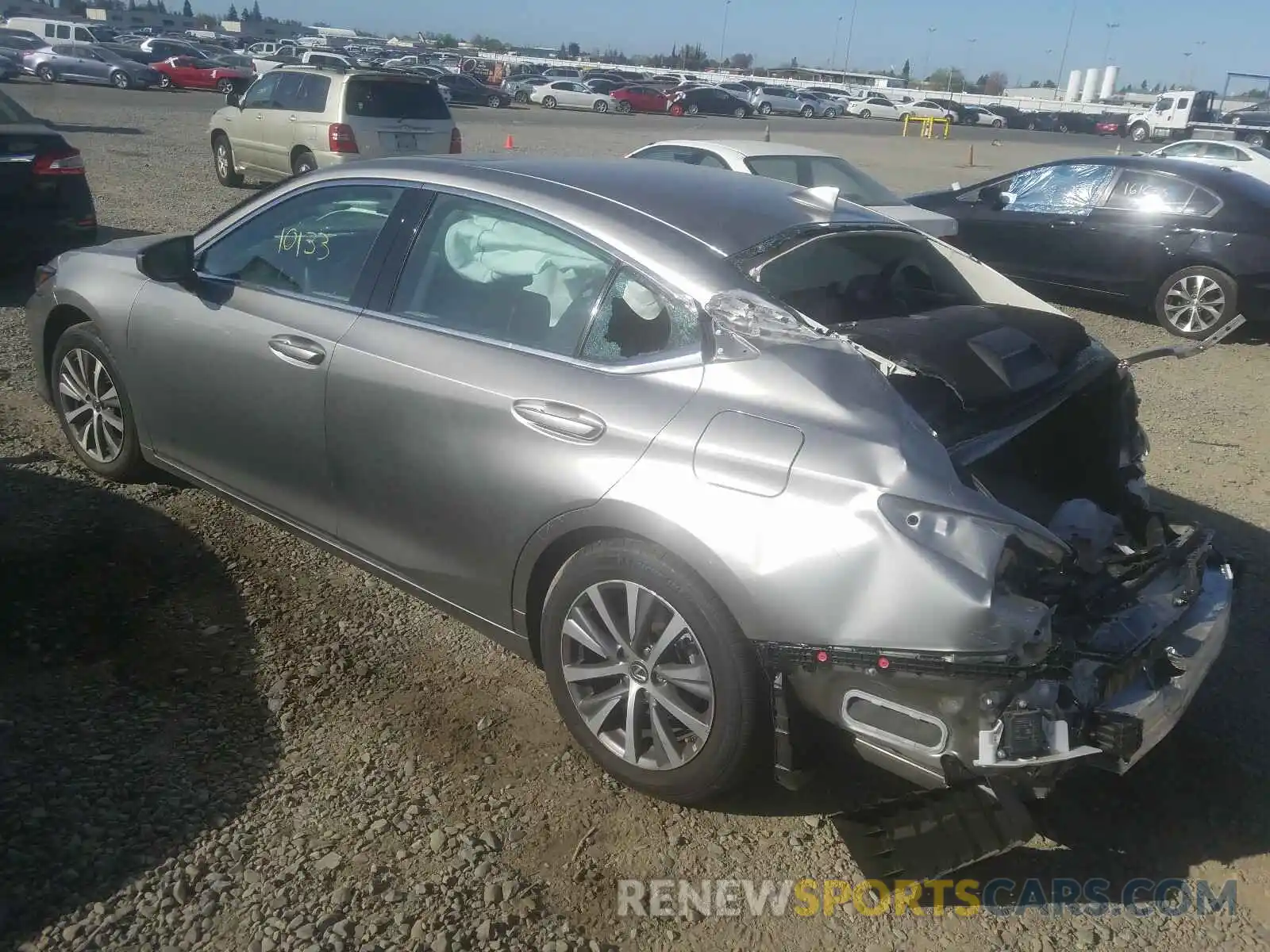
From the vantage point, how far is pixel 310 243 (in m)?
3.98

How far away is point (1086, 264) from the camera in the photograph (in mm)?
9844

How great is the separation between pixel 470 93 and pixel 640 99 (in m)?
8.81

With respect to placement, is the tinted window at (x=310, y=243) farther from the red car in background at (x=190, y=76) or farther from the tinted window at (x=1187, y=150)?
the red car in background at (x=190, y=76)

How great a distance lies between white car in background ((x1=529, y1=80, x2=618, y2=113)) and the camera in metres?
46.3

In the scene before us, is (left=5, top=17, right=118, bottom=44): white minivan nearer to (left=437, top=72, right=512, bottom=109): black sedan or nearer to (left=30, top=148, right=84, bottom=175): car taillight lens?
(left=437, top=72, right=512, bottom=109): black sedan

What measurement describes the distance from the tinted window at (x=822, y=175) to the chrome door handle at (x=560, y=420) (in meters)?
6.52

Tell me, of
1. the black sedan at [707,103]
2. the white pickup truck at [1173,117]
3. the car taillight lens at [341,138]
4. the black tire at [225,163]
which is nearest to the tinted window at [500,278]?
the car taillight lens at [341,138]

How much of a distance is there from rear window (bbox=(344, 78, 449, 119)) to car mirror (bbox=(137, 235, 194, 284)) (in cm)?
1009

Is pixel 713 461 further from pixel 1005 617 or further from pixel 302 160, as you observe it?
pixel 302 160

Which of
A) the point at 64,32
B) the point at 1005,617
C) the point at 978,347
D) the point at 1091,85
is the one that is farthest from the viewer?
the point at 1091,85

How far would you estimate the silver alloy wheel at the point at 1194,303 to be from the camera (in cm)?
913

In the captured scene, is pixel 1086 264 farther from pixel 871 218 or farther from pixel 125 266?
pixel 125 266

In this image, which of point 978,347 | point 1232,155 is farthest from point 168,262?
point 1232,155

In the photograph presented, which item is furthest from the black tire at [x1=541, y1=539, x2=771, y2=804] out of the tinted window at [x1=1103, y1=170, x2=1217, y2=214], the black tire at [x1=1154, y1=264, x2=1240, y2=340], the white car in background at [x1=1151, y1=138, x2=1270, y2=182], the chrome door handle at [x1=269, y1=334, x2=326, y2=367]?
the white car in background at [x1=1151, y1=138, x2=1270, y2=182]
